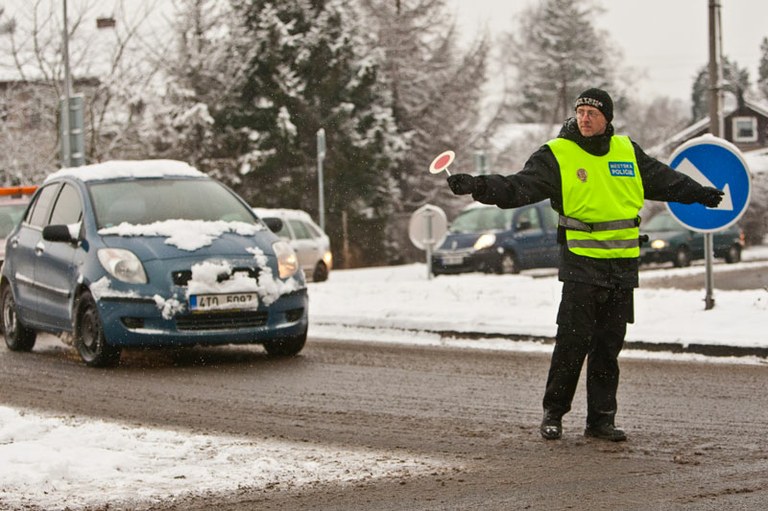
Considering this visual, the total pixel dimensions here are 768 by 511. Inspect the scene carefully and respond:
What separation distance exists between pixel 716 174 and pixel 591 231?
5.50 metres

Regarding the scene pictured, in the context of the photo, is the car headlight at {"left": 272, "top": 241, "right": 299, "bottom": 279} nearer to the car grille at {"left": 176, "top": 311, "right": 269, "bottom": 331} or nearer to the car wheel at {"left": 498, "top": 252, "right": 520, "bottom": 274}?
the car grille at {"left": 176, "top": 311, "right": 269, "bottom": 331}

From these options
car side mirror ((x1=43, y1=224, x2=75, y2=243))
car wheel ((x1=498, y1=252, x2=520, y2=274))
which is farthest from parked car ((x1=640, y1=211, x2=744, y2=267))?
car side mirror ((x1=43, y1=224, x2=75, y2=243))

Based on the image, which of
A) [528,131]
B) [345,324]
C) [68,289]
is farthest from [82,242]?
[528,131]

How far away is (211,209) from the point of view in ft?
38.3

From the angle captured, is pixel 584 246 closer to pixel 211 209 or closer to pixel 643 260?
pixel 211 209

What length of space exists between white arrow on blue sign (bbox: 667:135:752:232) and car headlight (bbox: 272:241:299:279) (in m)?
3.44

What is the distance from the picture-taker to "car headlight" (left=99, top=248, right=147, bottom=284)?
10.5 metres

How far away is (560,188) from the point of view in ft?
22.2

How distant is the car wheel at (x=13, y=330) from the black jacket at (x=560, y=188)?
6911 mm

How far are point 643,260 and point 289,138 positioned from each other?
11.5 metres

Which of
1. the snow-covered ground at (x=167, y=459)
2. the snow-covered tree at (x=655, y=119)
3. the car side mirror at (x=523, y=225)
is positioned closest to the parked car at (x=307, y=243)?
the car side mirror at (x=523, y=225)

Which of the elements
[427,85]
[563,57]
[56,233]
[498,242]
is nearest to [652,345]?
[56,233]

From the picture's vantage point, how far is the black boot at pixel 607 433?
6.70m

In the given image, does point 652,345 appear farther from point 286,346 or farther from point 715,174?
point 286,346
